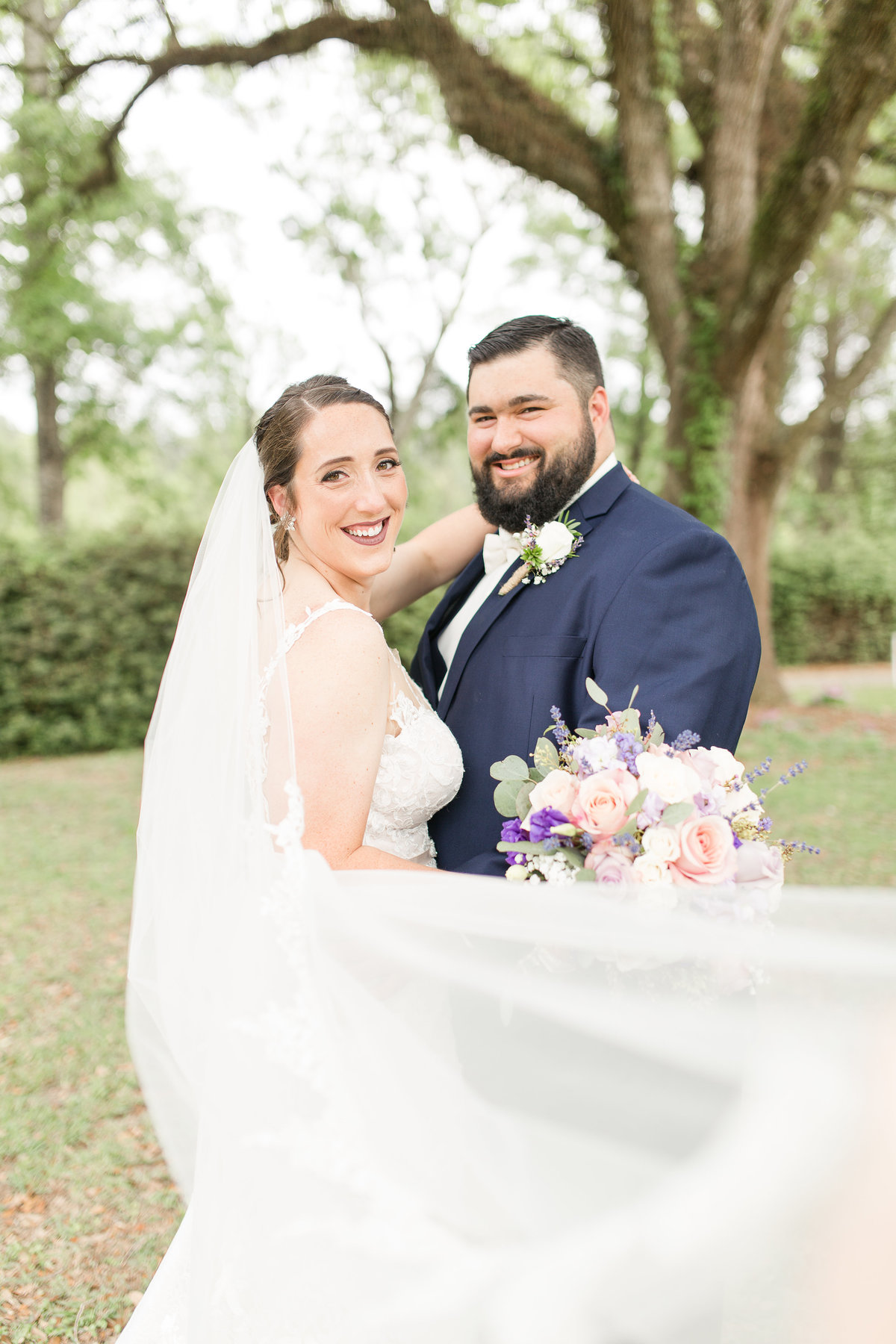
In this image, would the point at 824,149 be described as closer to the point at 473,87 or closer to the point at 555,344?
the point at 473,87

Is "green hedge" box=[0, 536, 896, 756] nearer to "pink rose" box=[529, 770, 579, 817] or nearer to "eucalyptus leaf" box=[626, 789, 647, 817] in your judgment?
"pink rose" box=[529, 770, 579, 817]

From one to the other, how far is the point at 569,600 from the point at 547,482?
1.36 ft

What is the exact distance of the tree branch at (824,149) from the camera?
716 centimetres

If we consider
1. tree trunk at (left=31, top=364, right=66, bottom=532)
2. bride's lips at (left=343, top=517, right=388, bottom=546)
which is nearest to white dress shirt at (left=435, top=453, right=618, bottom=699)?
bride's lips at (left=343, top=517, right=388, bottom=546)

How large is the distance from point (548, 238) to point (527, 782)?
879 inches

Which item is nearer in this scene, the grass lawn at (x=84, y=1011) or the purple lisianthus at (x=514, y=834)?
the purple lisianthus at (x=514, y=834)

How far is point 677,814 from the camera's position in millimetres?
1900

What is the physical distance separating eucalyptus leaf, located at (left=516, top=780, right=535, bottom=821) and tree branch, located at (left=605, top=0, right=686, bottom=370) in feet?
29.9

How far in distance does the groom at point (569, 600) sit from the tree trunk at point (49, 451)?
47.5 ft

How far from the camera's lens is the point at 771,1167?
5.05 ft

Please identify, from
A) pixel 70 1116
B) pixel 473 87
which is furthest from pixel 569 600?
pixel 473 87

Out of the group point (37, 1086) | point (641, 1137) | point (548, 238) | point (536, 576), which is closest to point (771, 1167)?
point (641, 1137)

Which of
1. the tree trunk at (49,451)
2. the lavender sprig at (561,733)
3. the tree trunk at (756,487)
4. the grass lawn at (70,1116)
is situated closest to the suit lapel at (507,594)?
the lavender sprig at (561,733)

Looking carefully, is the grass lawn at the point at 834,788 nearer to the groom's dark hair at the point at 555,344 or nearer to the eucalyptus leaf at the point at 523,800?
the groom's dark hair at the point at 555,344
